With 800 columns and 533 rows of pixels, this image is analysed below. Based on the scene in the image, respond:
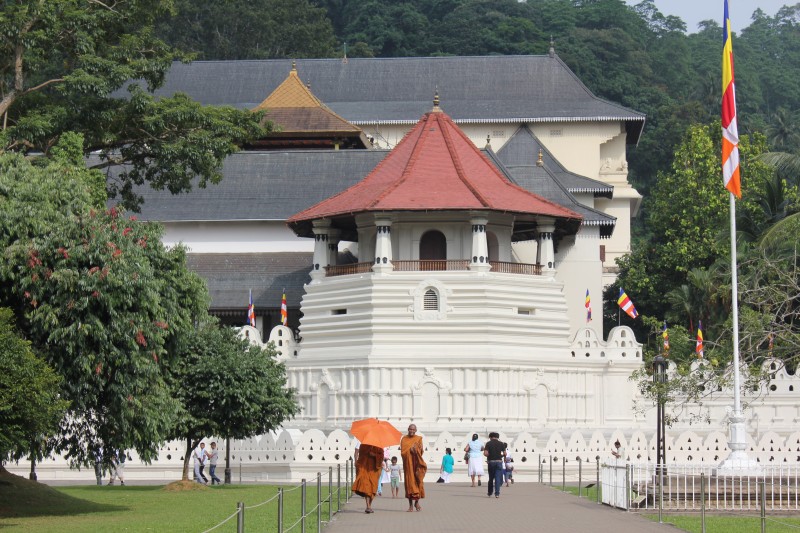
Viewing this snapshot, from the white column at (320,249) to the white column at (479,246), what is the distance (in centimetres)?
501

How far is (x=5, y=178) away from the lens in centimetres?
2562

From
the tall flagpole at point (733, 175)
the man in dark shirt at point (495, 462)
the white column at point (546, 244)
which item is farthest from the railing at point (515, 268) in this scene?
the man in dark shirt at point (495, 462)

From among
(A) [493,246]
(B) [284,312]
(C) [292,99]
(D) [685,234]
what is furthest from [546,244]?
(C) [292,99]

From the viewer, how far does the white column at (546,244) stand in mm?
50312

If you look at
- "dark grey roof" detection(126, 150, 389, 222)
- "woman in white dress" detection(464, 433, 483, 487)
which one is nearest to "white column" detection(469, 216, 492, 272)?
"dark grey roof" detection(126, 150, 389, 222)

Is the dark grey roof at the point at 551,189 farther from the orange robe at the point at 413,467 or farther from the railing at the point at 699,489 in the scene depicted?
the orange robe at the point at 413,467

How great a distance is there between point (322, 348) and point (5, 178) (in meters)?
24.5

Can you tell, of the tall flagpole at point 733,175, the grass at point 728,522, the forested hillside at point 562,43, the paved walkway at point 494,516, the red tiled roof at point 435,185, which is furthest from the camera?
the forested hillside at point 562,43

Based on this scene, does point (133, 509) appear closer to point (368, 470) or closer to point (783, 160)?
point (368, 470)

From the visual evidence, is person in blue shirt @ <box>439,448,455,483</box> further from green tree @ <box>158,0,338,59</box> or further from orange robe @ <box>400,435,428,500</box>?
green tree @ <box>158,0,338,59</box>

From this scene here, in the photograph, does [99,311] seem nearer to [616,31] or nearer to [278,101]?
[278,101]

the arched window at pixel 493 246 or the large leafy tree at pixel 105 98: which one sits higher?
the large leafy tree at pixel 105 98

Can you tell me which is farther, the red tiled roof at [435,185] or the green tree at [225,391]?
the red tiled roof at [435,185]

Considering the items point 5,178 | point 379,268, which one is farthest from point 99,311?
point 379,268
